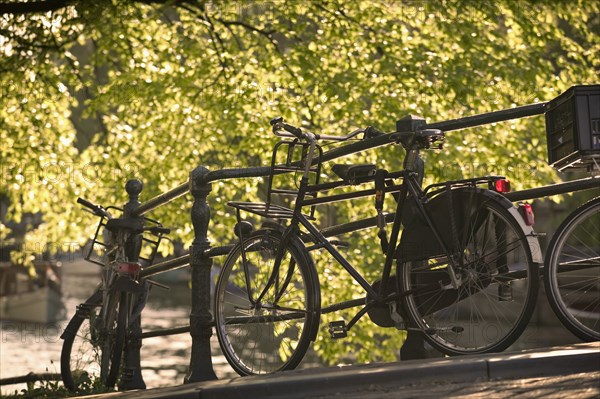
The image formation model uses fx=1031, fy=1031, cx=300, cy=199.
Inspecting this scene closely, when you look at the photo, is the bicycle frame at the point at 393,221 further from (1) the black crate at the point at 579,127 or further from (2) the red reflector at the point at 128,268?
(2) the red reflector at the point at 128,268

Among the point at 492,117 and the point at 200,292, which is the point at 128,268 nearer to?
the point at 200,292

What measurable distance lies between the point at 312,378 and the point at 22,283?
150 feet

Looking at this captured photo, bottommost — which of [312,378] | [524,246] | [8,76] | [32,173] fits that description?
[312,378]

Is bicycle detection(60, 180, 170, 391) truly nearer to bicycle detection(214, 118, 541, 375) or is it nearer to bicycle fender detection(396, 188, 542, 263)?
bicycle detection(214, 118, 541, 375)

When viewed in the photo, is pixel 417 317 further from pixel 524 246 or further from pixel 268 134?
pixel 268 134

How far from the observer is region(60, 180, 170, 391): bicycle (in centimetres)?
735

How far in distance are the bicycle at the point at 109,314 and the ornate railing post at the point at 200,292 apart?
114cm

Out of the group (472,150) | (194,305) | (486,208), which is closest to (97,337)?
(194,305)

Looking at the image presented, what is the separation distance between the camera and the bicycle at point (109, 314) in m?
7.35

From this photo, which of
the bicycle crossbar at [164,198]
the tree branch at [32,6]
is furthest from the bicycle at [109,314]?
the tree branch at [32,6]

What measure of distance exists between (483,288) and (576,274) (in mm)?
648

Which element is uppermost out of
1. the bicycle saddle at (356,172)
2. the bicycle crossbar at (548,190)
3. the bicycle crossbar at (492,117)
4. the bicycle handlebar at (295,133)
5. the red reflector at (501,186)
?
the bicycle crossbar at (492,117)

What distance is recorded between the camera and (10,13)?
41.0 feet

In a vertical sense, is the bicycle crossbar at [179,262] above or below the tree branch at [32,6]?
below
